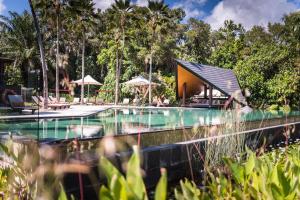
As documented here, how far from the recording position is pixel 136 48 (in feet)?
95.0

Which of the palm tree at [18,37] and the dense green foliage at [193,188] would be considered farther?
the palm tree at [18,37]

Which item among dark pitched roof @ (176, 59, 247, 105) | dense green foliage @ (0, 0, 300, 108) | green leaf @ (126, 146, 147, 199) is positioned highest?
dense green foliage @ (0, 0, 300, 108)

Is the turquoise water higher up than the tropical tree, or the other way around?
the tropical tree

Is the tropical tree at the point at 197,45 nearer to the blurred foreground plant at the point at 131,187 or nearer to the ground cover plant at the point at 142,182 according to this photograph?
the ground cover plant at the point at 142,182

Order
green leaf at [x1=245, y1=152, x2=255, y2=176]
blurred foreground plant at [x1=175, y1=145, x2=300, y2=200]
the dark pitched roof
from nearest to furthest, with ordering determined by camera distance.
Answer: blurred foreground plant at [x1=175, y1=145, x2=300, y2=200]
green leaf at [x1=245, y1=152, x2=255, y2=176]
the dark pitched roof

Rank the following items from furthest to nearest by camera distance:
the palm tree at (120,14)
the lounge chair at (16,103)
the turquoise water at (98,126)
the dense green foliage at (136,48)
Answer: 1. the palm tree at (120,14)
2. the dense green foliage at (136,48)
3. the lounge chair at (16,103)
4. the turquoise water at (98,126)

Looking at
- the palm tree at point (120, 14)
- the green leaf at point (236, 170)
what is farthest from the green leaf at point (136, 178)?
the palm tree at point (120, 14)

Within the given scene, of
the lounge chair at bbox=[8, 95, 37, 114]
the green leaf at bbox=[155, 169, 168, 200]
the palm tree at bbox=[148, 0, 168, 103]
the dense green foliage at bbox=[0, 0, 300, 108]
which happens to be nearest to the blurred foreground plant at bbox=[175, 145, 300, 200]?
the green leaf at bbox=[155, 169, 168, 200]

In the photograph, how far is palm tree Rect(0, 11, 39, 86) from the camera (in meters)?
28.9

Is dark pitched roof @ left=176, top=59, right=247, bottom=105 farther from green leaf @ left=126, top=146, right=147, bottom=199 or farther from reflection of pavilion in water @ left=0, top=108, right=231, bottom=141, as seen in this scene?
green leaf @ left=126, top=146, right=147, bottom=199

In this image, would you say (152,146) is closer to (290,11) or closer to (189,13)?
(189,13)

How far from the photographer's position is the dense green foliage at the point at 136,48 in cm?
2419

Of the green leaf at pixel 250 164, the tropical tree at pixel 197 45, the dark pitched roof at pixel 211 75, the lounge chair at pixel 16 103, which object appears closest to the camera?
the green leaf at pixel 250 164

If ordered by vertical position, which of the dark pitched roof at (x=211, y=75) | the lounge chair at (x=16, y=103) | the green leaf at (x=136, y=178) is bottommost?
the green leaf at (x=136, y=178)
